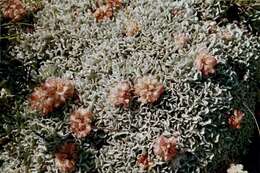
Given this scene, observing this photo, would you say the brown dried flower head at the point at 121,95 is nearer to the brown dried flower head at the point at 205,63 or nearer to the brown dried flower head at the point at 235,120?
the brown dried flower head at the point at 205,63

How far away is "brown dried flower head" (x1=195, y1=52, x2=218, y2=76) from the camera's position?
2.77m

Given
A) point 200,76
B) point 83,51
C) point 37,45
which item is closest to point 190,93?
point 200,76

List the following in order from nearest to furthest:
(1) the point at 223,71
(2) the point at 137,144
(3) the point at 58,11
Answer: (2) the point at 137,144 < (1) the point at 223,71 < (3) the point at 58,11

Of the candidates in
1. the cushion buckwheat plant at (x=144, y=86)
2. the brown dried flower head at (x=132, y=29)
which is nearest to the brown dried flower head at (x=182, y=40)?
the cushion buckwheat plant at (x=144, y=86)

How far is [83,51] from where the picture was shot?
295 centimetres

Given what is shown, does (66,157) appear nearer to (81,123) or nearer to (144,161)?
(81,123)

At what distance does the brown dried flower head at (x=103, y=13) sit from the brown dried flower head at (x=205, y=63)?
554mm

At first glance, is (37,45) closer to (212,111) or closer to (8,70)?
(8,70)

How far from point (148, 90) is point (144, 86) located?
1.0 inches

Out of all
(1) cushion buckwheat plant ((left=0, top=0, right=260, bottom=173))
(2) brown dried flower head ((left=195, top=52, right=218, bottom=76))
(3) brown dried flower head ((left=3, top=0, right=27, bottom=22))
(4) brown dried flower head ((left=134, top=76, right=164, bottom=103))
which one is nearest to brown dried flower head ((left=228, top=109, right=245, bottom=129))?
(1) cushion buckwheat plant ((left=0, top=0, right=260, bottom=173))

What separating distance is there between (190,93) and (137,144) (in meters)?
0.35

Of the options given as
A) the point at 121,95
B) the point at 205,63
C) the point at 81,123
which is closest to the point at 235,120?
the point at 205,63

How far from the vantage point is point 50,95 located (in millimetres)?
2695

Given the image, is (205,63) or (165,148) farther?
(205,63)
